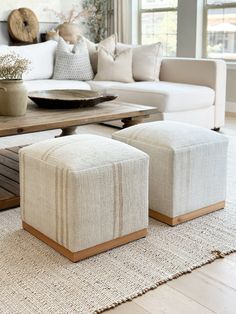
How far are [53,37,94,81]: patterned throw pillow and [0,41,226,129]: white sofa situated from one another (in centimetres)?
12

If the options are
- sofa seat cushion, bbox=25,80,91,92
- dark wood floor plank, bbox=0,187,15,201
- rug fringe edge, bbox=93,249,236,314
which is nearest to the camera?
rug fringe edge, bbox=93,249,236,314

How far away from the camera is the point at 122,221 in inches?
82.7

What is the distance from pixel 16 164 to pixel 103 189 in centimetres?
128

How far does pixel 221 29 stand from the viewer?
19.4 ft

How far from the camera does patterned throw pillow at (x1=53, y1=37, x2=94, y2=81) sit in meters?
4.99

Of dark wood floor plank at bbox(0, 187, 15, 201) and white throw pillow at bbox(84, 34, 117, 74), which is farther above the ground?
white throw pillow at bbox(84, 34, 117, 74)

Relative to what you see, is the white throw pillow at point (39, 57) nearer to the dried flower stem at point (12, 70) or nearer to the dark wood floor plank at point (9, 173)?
the dark wood floor plank at point (9, 173)

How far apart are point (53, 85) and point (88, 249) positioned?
111 inches

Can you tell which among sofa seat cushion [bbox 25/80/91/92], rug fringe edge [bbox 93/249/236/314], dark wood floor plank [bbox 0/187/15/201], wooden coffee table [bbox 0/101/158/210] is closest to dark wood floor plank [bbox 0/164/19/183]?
wooden coffee table [bbox 0/101/158/210]

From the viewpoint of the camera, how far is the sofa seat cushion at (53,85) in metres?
4.46

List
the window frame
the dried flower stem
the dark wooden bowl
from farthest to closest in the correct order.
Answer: the window frame
the dark wooden bowl
the dried flower stem

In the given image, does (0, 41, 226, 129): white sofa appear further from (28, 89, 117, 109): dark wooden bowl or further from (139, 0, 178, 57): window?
(139, 0, 178, 57): window

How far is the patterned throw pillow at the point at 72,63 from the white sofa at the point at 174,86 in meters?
0.12

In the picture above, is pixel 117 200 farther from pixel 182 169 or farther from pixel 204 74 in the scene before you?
pixel 204 74
